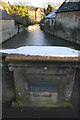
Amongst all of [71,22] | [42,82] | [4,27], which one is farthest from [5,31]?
[42,82]

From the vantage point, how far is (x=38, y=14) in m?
60.1

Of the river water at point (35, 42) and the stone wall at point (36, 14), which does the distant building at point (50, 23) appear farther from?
the stone wall at point (36, 14)

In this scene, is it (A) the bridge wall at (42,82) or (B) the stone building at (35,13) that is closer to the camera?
(A) the bridge wall at (42,82)

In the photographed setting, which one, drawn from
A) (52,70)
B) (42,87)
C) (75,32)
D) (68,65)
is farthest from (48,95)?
(75,32)

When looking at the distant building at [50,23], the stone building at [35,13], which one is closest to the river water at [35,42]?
the distant building at [50,23]

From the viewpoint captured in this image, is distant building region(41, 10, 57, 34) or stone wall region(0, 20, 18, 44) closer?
stone wall region(0, 20, 18, 44)

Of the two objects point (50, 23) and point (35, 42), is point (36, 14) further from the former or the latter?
point (35, 42)

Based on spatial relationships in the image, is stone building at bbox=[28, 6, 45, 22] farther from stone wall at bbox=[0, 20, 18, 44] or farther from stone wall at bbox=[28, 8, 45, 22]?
stone wall at bbox=[0, 20, 18, 44]

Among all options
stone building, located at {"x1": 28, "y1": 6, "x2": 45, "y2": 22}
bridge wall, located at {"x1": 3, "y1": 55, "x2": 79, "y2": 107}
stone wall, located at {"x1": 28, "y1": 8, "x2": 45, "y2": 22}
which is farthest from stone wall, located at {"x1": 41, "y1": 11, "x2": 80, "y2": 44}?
stone building, located at {"x1": 28, "y1": 6, "x2": 45, "y2": 22}

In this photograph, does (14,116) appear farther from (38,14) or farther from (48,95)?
(38,14)

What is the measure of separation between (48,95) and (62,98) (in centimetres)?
45

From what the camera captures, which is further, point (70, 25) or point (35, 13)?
point (35, 13)

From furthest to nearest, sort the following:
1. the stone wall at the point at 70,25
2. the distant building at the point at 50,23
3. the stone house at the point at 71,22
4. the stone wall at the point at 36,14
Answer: the stone wall at the point at 36,14 → the distant building at the point at 50,23 → the stone house at the point at 71,22 → the stone wall at the point at 70,25

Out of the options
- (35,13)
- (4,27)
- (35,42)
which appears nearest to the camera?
(35,42)
